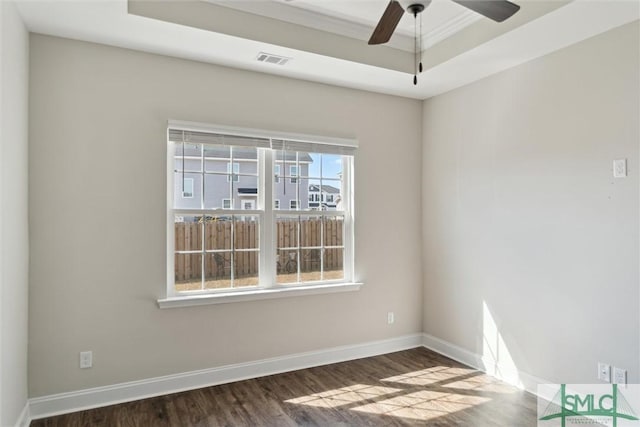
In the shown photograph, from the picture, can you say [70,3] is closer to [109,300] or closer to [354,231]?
[109,300]

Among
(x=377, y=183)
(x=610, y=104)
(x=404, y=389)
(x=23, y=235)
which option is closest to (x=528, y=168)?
(x=610, y=104)

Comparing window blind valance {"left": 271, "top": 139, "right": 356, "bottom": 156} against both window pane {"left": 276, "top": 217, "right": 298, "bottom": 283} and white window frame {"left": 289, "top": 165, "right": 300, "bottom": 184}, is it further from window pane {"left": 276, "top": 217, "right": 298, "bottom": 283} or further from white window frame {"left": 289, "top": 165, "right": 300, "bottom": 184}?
window pane {"left": 276, "top": 217, "right": 298, "bottom": 283}

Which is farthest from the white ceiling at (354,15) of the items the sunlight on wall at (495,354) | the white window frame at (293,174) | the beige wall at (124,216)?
the sunlight on wall at (495,354)

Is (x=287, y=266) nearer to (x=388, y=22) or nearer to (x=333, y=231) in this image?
(x=333, y=231)

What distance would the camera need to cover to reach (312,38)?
10.1 feet

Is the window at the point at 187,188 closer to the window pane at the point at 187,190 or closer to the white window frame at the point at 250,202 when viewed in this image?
the window pane at the point at 187,190

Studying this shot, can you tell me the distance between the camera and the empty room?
263 centimetres

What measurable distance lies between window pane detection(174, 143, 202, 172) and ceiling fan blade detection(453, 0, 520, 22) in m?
2.28

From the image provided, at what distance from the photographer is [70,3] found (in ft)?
7.82

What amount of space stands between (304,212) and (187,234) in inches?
43.5

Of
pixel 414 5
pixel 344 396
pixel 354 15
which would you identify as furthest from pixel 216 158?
pixel 344 396

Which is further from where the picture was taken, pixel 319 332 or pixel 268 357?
pixel 319 332

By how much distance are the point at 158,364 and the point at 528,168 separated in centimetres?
337

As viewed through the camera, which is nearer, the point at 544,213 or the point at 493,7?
the point at 493,7
